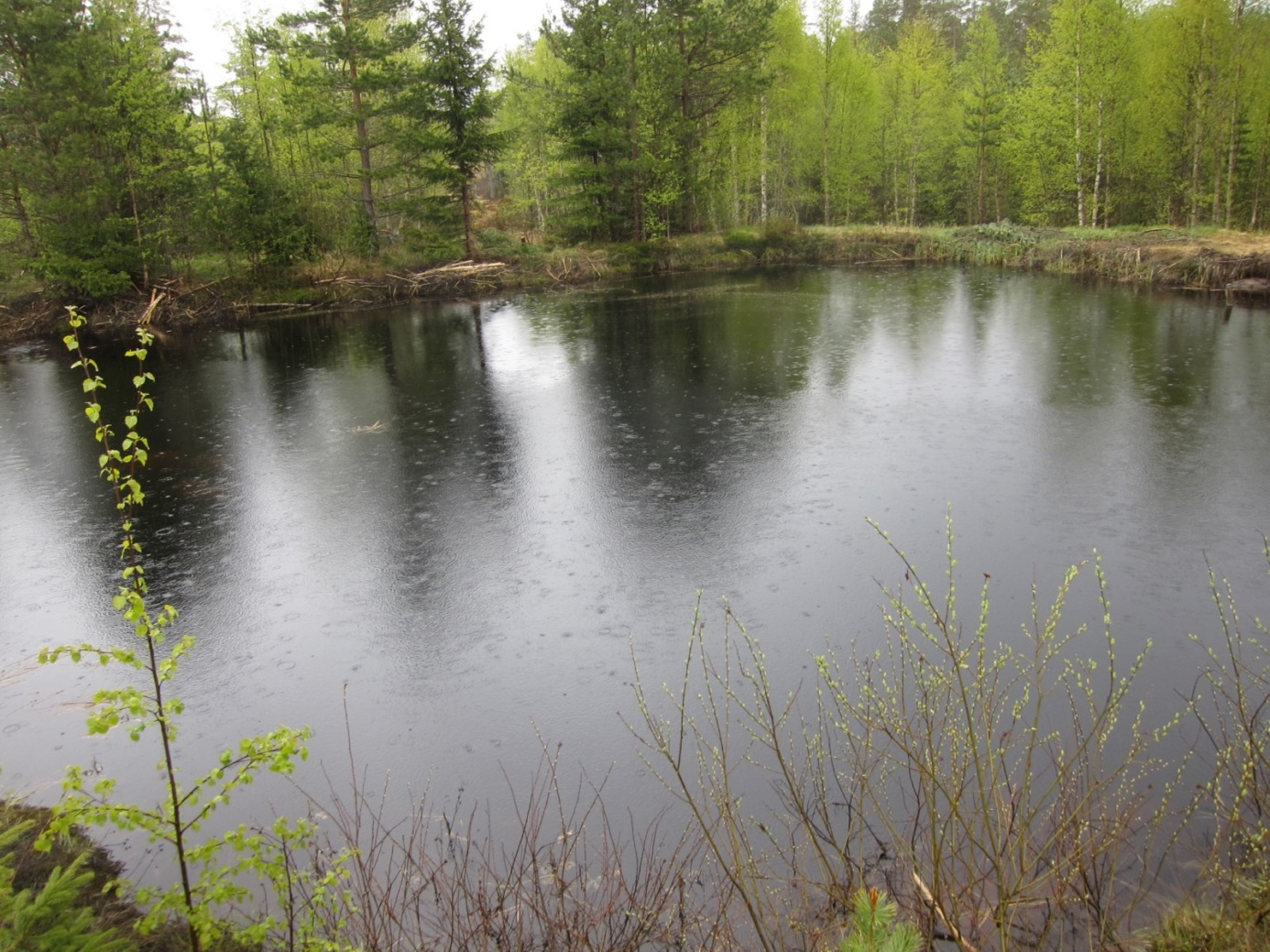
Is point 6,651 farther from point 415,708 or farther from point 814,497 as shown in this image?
point 814,497

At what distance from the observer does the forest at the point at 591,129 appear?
80.4ft

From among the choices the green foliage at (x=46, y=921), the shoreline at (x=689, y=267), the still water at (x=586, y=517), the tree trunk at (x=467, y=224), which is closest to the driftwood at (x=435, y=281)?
the shoreline at (x=689, y=267)

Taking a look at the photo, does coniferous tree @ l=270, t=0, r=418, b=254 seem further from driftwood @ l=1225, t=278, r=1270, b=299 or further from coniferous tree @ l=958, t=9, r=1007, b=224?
driftwood @ l=1225, t=278, r=1270, b=299

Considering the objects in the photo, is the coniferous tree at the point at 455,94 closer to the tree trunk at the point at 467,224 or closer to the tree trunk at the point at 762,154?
the tree trunk at the point at 467,224

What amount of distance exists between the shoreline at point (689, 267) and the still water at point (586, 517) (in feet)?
17.9

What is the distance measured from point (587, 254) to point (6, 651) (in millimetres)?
25841

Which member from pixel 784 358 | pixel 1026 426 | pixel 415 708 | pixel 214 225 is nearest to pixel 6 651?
pixel 415 708

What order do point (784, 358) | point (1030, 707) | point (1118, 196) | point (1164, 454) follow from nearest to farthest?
point (1030, 707) → point (1164, 454) → point (784, 358) → point (1118, 196)

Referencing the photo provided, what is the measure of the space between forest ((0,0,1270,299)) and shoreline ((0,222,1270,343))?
0.95m

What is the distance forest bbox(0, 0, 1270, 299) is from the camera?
2450 cm

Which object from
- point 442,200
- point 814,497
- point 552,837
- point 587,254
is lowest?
point 552,837

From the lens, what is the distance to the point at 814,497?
30.5 ft

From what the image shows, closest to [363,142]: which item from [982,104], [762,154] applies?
[762,154]

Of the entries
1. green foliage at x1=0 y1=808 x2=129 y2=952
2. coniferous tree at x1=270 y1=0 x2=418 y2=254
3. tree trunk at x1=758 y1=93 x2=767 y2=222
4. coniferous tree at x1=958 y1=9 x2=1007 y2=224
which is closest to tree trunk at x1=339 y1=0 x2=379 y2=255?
coniferous tree at x1=270 y1=0 x2=418 y2=254
